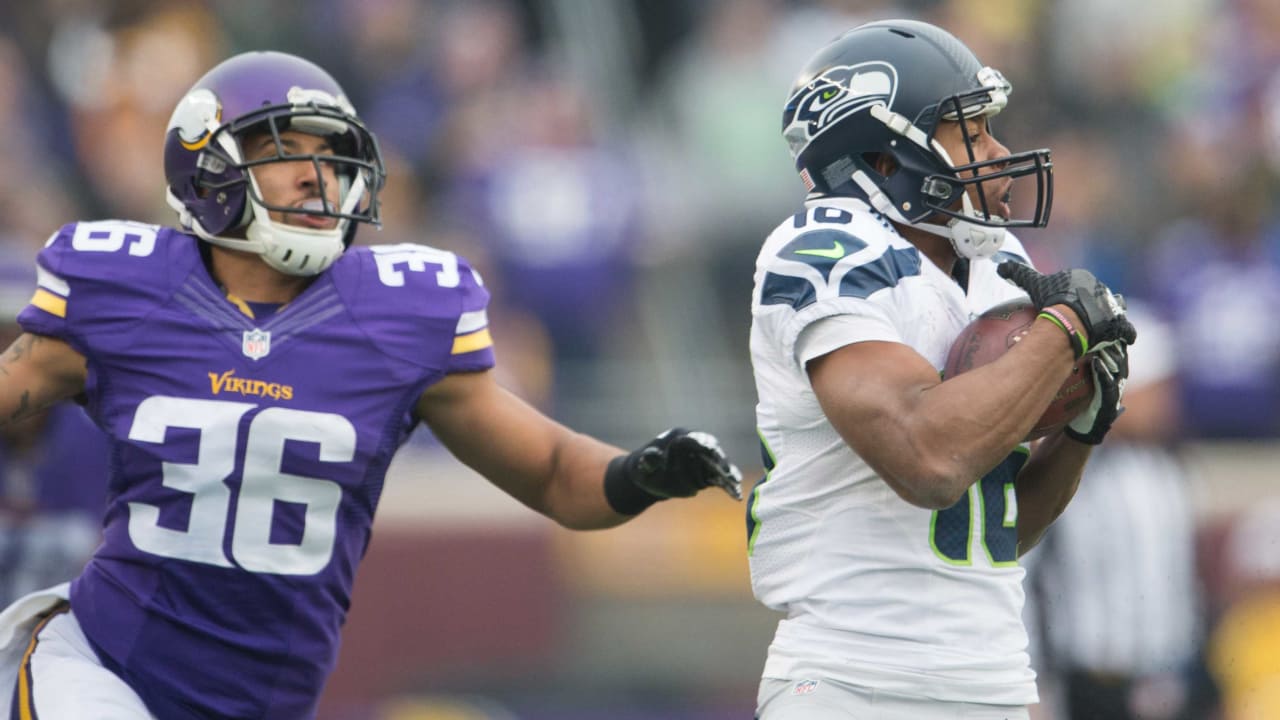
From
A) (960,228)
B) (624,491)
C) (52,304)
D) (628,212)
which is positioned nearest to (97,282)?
(52,304)

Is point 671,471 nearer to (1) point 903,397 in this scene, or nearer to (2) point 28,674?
(1) point 903,397

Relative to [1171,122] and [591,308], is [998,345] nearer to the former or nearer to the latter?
[591,308]

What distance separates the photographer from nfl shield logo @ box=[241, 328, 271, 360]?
11.3 ft

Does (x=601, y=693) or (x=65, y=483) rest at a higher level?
(x=65, y=483)

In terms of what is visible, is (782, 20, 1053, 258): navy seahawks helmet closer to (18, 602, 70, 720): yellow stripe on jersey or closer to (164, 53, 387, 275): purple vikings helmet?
(164, 53, 387, 275): purple vikings helmet

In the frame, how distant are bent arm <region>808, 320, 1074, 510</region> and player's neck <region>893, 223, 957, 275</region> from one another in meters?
0.40

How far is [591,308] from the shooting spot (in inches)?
324

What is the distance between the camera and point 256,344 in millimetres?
3441

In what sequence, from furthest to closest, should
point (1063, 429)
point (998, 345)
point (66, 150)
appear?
point (66, 150) → point (1063, 429) → point (998, 345)

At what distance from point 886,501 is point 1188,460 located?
16.1 feet

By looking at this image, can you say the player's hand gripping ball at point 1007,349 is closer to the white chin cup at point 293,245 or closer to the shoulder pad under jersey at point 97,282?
the white chin cup at point 293,245

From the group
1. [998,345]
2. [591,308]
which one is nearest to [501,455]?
[998,345]

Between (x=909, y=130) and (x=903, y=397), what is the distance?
60cm

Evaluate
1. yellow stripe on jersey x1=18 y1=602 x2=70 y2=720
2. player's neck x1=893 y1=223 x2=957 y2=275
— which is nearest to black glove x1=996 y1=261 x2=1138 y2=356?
player's neck x1=893 y1=223 x2=957 y2=275
